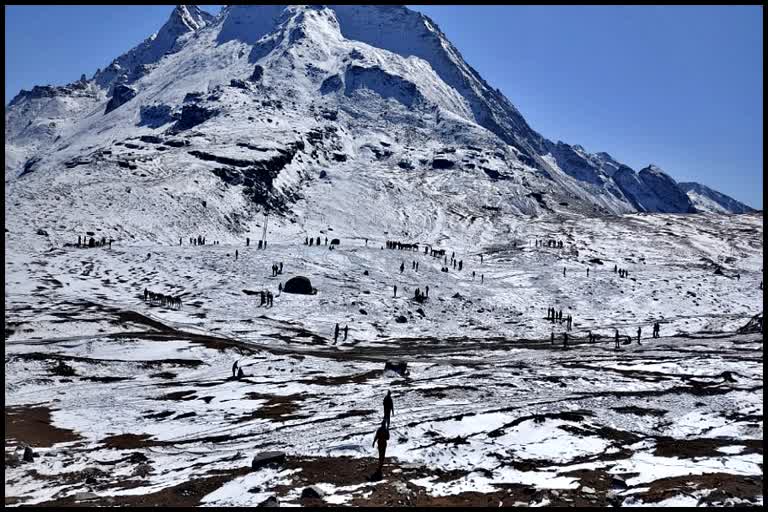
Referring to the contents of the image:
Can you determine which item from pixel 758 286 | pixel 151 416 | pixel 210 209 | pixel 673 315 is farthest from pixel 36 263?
pixel 758 286

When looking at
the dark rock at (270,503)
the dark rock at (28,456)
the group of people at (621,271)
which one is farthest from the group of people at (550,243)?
the dark rock at (270,503)

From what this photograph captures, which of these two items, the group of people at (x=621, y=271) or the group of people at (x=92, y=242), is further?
the group of people at (x=621, y=271)

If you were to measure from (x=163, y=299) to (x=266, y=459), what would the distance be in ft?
176

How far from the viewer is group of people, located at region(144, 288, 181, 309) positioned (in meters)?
71.5

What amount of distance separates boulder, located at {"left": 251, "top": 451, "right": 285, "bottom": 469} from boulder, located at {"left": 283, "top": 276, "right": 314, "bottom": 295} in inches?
2254

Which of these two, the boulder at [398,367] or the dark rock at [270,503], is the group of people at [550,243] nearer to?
the boulder at [398,367]

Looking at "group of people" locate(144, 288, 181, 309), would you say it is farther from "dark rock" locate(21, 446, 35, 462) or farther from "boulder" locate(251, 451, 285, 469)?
"boulder" locate(251, 451, 285, 469)

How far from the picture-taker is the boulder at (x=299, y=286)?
80.8 meters

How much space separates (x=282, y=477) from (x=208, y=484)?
100 inches

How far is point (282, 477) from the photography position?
21688 mm

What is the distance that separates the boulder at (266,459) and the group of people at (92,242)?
85431mm

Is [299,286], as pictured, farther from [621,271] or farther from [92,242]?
[621,271]

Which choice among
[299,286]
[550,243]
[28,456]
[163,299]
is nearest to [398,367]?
[28,456]

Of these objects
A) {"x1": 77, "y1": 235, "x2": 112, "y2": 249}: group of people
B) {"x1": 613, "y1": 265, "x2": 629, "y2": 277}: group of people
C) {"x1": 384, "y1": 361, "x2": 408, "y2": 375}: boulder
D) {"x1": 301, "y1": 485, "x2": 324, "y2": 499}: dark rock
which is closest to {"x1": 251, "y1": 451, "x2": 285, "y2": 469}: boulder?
{"x1": 301, "y1": 485, "x2": 324, "y2": 499}: dark rock
